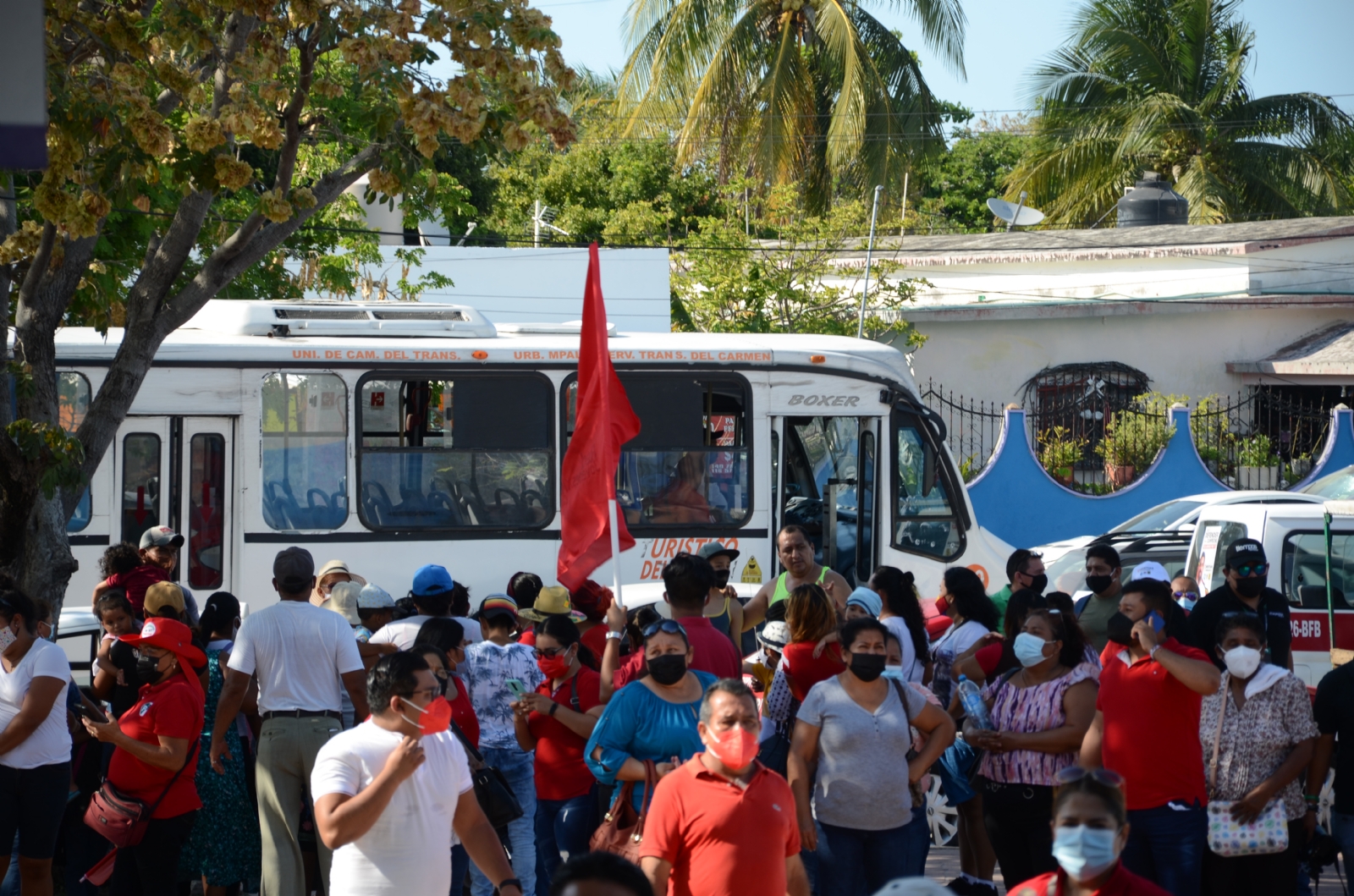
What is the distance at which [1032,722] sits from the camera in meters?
5.98

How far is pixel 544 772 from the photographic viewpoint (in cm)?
625

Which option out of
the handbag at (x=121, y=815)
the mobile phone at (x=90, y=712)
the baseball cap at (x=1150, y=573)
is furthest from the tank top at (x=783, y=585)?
the mobile phone at (x=90, y=712)

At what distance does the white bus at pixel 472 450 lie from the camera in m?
10.8

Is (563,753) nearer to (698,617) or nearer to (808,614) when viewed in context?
(698,617)

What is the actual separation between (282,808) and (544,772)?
1.15 m

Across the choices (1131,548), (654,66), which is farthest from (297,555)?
(654,66)

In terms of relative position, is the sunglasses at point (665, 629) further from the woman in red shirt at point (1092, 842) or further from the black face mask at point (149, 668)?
the black face mask at point (149, 668)

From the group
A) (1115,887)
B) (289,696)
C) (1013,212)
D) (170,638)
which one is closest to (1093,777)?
(1115,887)

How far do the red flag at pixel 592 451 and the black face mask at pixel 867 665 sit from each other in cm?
285

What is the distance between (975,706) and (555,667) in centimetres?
183

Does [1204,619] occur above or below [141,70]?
below

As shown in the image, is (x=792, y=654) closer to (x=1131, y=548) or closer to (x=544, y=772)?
(x=544, y=772)

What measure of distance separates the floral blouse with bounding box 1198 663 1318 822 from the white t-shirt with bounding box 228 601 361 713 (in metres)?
3.70

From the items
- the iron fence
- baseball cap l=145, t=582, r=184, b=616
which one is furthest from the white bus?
the iron fence
